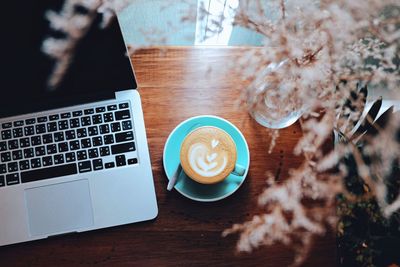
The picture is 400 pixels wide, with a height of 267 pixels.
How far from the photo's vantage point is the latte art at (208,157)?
776 millimetres

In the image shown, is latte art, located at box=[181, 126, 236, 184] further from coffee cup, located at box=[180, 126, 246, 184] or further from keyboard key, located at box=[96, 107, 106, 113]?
keyboard key, located at box=[96, 107, 106, 113]

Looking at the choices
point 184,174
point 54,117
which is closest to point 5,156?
point 54,117

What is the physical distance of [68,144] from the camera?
821 mm

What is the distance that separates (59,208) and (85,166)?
0.31 ft

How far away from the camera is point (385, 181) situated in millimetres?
871

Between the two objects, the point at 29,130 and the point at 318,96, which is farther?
the point at 29,130

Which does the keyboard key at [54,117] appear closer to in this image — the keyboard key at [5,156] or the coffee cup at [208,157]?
the keyboard key at [5,156]

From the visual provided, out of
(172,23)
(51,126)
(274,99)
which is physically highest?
(274,99)

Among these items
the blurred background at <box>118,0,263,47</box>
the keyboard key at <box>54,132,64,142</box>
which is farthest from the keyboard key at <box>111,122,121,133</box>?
the blurred background at <box>118,0,263,47</box>

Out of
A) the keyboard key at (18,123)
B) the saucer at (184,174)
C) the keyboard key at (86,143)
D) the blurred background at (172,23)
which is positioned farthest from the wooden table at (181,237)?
the blurred background at (172,23)

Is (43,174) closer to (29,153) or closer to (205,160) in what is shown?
(29,153)

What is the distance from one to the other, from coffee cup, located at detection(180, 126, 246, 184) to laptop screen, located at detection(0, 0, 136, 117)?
18cm

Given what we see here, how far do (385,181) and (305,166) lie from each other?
18cm

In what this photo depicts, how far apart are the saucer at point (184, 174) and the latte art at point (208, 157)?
5cm
